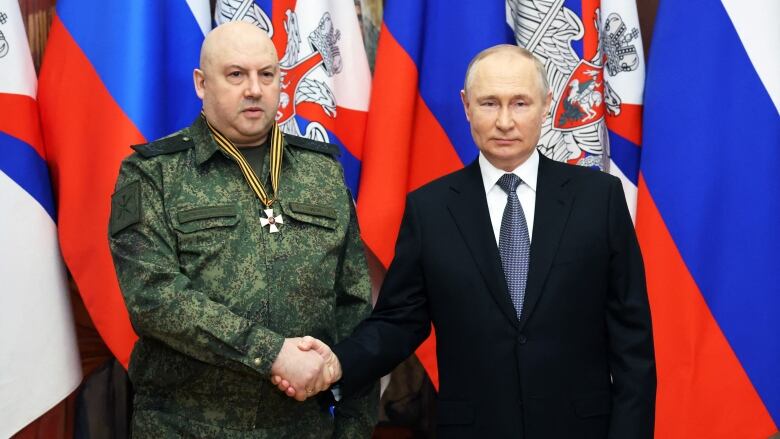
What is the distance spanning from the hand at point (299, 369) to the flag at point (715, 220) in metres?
1.14

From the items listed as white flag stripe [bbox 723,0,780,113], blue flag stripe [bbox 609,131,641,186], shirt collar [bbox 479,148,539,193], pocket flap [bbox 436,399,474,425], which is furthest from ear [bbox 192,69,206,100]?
white flag stripe [bbox 723,0,780,113]

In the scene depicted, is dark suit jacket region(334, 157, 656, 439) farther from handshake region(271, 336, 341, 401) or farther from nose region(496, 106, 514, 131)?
handshake region(271, 336, 341, 401)

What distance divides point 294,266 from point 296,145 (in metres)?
0.34

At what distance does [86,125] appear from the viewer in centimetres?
273

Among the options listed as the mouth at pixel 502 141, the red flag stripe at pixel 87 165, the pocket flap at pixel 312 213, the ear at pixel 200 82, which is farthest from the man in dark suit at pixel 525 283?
the red flag stripe at pixel 87 165

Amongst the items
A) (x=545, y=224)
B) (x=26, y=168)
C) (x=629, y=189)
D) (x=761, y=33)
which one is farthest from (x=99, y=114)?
(x=761, y=33)

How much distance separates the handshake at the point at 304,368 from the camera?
76.8 inches

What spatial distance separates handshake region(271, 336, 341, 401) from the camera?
1950 mm

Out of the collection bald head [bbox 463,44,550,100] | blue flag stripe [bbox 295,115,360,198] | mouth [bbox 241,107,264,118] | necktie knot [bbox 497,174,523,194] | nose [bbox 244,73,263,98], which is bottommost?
blue flag stripe [bbox 295,115,360,198]

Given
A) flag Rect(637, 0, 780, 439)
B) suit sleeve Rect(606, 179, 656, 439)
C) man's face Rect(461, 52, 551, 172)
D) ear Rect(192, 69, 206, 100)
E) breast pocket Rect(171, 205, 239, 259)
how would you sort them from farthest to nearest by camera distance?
flag Rect(637, 0, 780, 439), ear Rect(192, 69, 206, 100), breast pocket Rect(171, 205, 239, 259), man's face Rect(461, 52, 551, 172), suit sleeve Rect(606, 179, 656, 439)

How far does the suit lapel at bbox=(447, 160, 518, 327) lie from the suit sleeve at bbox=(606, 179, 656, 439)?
0.21 m

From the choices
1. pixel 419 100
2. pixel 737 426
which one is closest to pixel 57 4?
pixel 419 100

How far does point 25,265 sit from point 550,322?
5.26 ft

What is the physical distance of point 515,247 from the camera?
6.16ft
